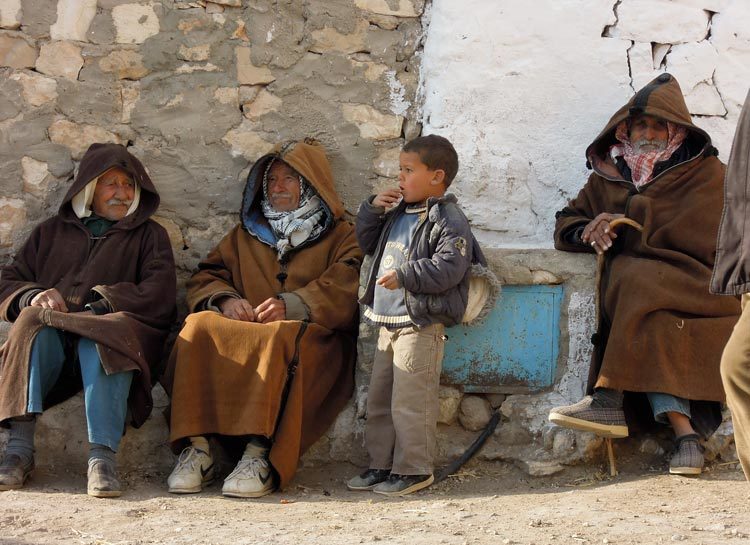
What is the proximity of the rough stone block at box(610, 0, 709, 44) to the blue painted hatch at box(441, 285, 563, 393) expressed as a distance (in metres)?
1.40

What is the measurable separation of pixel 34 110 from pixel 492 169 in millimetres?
2217

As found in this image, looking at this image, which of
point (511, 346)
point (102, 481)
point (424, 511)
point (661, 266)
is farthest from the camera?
point (511, 346)

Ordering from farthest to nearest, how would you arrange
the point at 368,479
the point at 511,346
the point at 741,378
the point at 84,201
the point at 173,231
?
1. the point at 173,231
2. the point at 84,201
3. the point at 511,346
4. the point at 368,479
5. the point at 741,378

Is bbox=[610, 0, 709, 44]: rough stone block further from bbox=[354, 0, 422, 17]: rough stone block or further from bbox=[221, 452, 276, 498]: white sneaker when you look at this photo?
bbox=[221, 452, 276, 498]: white sneaker

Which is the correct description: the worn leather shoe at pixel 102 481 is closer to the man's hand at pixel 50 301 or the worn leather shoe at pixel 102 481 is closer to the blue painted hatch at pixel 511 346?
the man's hand at pixel 50 301

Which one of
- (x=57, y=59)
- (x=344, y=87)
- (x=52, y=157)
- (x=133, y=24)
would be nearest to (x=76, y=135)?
(x=52, y=157)

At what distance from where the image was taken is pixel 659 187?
499 cm

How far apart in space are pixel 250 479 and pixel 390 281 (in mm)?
946

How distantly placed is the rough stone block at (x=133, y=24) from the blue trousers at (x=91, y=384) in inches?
65.7

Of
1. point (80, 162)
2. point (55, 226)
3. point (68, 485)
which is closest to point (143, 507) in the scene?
point (68, 485)

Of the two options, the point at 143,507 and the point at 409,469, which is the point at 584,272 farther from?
the point at 143,507

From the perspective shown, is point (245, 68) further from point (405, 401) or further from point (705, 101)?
point (705, 101)

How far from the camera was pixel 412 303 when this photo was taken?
461 cm

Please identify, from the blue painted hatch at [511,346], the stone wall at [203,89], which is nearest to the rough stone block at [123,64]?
the stone wall at [203,89]
